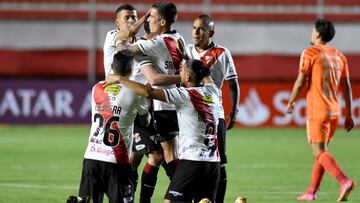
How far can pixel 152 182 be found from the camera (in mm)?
10148

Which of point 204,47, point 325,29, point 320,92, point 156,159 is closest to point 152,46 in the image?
point 204,47

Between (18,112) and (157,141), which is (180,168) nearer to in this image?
(157,141)

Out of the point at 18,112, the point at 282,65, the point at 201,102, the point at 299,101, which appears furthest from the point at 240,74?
the point at 201,102

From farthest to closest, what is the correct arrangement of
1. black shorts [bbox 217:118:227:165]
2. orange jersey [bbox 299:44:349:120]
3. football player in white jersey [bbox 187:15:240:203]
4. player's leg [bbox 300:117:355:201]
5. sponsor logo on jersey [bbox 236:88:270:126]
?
1. sponsor logo on jersey [bbox 236:88:270:126]
2. orange jersey [bbox 299:44:349:120]
3. player's leg [bbox 300:117:355:201]
4. football player in white jersey [bbox 187:15:240:203]
5. black shorts [bbox 217:118:227:165]

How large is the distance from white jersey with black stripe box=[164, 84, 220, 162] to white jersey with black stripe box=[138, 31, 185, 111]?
3.62ft

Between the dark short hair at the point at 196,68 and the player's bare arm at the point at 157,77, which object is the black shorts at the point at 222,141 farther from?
the dark short hair at the point at 196,68

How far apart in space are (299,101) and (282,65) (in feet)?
8.91

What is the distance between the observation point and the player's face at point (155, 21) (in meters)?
9.54

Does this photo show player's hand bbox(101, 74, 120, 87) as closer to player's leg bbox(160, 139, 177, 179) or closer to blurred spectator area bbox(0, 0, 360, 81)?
player's leg bbox(160, 139, 177, 179)

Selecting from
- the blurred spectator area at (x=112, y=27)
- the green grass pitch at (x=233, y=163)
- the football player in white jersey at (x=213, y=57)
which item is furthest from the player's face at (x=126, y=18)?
the blurred spectator area at (x=112, y=27)

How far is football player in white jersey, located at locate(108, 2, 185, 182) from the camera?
948 centimetres

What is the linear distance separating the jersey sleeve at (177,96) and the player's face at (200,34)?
5.87 ft

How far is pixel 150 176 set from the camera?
400 inches

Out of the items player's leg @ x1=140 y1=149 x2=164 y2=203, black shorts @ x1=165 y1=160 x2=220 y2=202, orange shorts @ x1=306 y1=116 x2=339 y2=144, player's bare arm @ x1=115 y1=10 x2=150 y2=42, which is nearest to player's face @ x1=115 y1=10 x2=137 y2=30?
player's bare arm @ x1=115 y1=10 x2=150 y2=42
